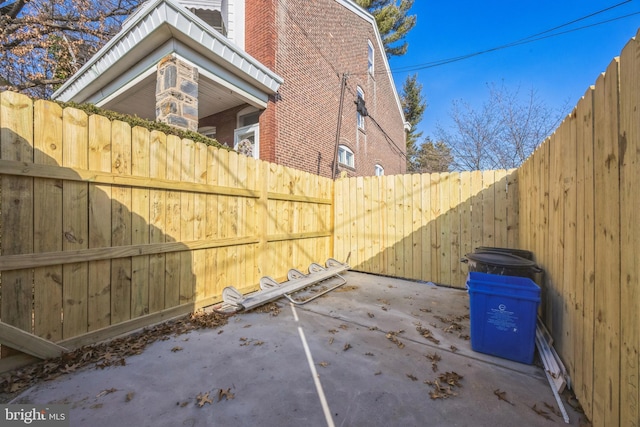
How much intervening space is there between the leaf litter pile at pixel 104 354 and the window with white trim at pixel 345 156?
807 cm

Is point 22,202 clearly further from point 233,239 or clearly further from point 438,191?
point 438,191

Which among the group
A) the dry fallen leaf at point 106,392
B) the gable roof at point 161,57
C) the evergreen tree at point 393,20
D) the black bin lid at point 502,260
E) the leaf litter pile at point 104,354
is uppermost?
the evergreen tree at point 393,20

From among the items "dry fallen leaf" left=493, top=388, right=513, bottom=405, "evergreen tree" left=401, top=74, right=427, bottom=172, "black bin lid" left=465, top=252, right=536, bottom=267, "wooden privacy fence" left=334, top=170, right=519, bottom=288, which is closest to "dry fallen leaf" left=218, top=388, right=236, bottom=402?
"dry fallen leaf" left=493, top=388, right=513, bottom=405

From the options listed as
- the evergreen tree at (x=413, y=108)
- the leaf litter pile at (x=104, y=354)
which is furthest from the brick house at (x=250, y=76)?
the evergreen tree at (x=413, y=108)

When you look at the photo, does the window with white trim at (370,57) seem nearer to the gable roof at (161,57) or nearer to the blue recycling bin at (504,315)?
the gable roof at (161,57)

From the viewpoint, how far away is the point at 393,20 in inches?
749

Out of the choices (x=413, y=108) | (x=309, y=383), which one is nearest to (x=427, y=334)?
(x=309, y=383)

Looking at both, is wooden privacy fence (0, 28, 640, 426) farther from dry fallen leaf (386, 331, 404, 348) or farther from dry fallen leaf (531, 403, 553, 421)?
dry fallen leaf (386, 331, 404, 348)

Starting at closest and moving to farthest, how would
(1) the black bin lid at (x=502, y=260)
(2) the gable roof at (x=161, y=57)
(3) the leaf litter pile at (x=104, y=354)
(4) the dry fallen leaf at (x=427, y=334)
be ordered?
1. (3) the leaf litter pile at (x=104, y=354)
2. (1) the black bin lid at (x=502, y=260)
3. (4) the dry fallen leaf at (x=427, y=334)
4. (2) the gable roof at (x=161, y=57)

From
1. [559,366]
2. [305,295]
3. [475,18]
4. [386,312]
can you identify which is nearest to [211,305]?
[305,295]

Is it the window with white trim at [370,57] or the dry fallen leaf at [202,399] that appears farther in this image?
the window with white trim at [370,57]

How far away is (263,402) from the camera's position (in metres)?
1.91

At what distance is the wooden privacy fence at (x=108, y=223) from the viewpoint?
2205 mm

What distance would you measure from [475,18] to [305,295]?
14.9m
